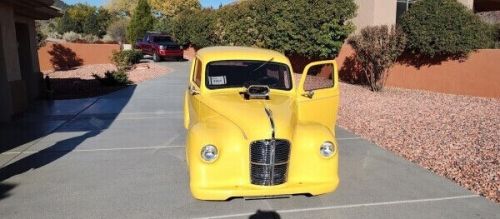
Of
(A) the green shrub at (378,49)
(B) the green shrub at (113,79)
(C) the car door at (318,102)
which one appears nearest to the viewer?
(C) the car door at (318,102)

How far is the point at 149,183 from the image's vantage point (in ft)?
20.0

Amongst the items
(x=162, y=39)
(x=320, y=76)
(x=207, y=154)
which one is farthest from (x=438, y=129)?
(x=162, y=39)

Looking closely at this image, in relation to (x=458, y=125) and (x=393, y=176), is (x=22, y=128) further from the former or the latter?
(x=458, y=125)

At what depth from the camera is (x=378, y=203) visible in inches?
217

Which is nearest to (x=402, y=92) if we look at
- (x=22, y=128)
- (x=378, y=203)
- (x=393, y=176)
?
(x=393, y=176)

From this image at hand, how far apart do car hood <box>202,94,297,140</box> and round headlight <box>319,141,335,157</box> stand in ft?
1.35

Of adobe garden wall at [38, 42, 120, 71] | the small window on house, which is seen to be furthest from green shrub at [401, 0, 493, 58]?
adobe garden wall at [38, 42, 120, 71]

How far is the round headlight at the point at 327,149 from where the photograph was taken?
205 inches

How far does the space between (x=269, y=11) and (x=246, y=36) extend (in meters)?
3.13

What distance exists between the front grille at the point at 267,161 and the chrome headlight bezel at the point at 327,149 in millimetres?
435

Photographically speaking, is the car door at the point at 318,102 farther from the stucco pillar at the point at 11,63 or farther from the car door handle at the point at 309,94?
the stucco pillar at the point at 11,63

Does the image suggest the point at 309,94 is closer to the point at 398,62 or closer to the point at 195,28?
the point at 398,62

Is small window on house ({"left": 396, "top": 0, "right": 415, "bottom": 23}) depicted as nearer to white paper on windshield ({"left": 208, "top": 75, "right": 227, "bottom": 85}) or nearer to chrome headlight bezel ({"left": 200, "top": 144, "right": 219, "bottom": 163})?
white paper on windshield ({"left": 208, "top": 75, "right": 227, "bottom": 85})

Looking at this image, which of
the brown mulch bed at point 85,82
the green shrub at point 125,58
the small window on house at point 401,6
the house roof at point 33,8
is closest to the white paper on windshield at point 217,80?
the house roof at point 33,8
